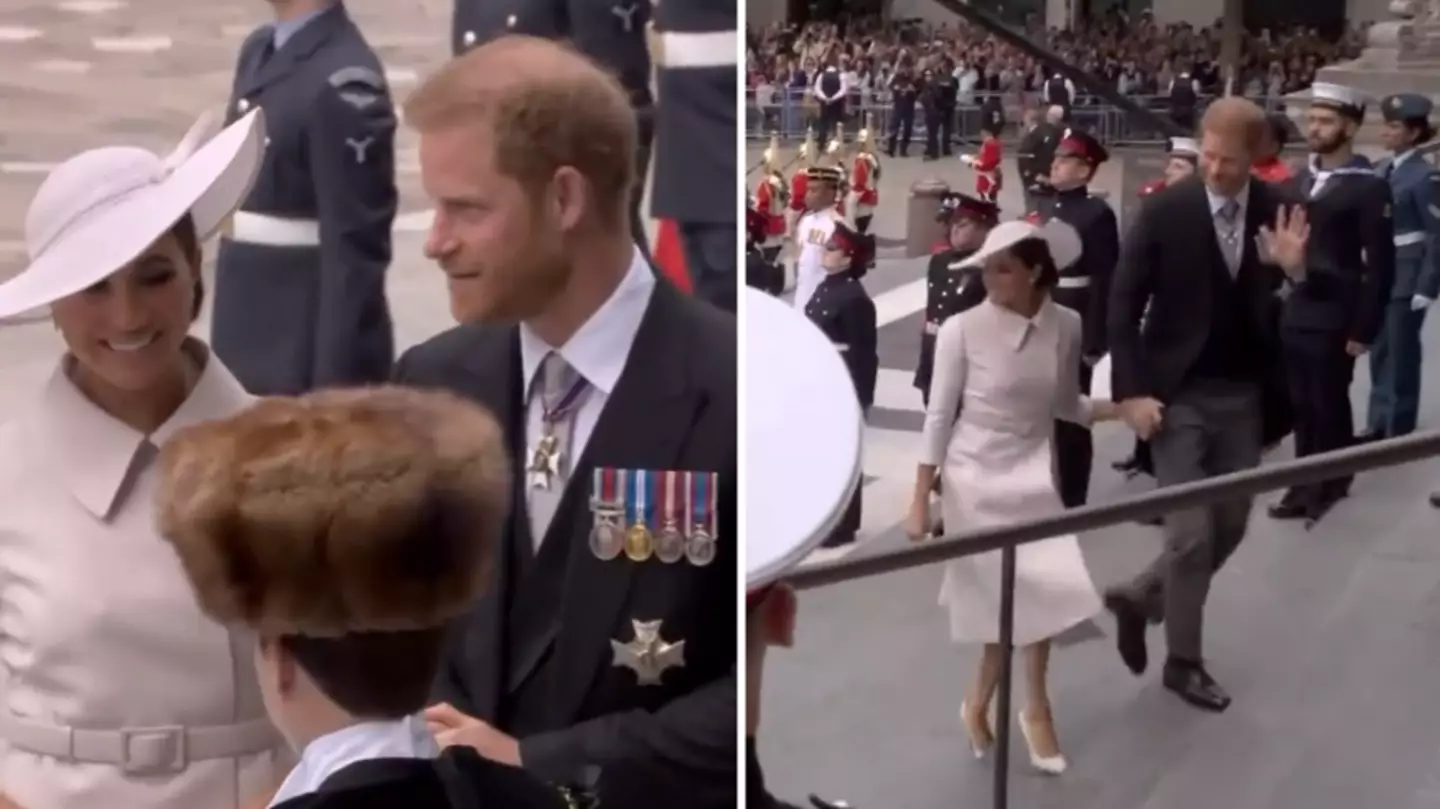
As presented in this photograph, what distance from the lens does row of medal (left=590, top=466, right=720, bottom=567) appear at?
1304 millimetres

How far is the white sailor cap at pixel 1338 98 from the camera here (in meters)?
1.53

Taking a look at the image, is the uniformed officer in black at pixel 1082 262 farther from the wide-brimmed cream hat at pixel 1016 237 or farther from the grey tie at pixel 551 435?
the grey tie at pixel 551 435

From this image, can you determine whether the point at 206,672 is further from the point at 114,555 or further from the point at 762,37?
the point at 762,37

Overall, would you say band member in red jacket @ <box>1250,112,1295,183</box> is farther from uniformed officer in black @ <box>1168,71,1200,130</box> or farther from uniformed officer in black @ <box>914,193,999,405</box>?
uniformed officer in black @ <box>914,193,999,405</box>

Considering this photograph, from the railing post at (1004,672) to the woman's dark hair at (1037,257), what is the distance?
0.28 metres

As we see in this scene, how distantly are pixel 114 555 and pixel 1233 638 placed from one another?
116cm

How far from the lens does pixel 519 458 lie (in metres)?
1.29

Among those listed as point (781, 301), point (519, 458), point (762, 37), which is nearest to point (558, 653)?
point (519, 458)

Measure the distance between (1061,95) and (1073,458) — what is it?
38 cm

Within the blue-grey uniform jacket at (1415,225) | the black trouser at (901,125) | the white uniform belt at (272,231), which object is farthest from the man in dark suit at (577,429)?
the blue-grey uniform jacket at (1415,225)

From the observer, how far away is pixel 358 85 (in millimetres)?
1236

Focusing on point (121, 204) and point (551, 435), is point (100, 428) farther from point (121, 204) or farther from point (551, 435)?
point (551, 435)

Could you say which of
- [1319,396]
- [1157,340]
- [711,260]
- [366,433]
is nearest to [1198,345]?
[1157,340]

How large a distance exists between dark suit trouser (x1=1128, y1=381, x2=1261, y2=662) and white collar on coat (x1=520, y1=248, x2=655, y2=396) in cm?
62
